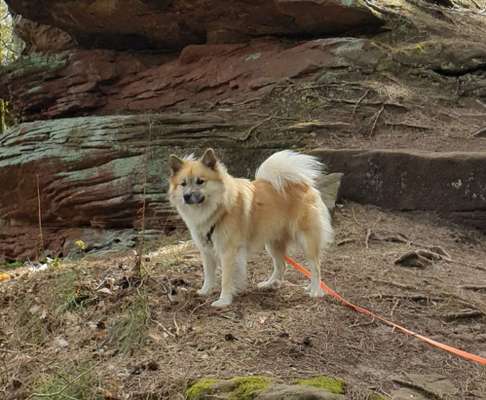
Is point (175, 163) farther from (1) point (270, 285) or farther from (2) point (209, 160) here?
(1) point (270, 285)

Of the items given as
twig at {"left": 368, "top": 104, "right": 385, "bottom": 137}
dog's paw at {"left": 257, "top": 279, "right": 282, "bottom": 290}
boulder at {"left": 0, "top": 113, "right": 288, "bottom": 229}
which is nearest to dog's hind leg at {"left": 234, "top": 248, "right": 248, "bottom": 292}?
dog's paw at {"left": 257, "top": 279, "right": 282, "bottom": 290}

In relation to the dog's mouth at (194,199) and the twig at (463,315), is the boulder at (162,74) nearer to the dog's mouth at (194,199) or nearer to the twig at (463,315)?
the dog's mouth at (194,199)

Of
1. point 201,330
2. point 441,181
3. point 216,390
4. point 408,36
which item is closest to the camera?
point 216,390

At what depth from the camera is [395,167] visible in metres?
8.62

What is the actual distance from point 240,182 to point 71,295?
188 cm

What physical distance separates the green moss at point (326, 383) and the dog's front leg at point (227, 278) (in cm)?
156

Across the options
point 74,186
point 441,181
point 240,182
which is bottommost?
point 74,186

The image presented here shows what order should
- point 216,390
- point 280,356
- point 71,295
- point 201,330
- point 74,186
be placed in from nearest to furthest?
point 216,390, point 280,356, point 201,330, point 71,295, point 74,186

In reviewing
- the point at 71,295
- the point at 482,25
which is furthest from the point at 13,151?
the point at 482,25

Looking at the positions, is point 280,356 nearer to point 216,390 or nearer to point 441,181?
point 216,390

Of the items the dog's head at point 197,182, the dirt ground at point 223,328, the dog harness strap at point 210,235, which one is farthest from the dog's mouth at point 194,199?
the dirt ground at point 223,328

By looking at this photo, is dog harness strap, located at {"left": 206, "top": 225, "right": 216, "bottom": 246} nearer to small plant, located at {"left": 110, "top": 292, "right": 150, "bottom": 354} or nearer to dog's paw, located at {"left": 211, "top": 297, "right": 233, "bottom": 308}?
dog's paw, located at {"left": 211, "top": 297, "right": 233, "bottom": 308}

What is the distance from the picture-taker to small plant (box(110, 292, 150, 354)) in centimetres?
467

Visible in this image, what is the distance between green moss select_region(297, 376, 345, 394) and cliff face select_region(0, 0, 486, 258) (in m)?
5.09
